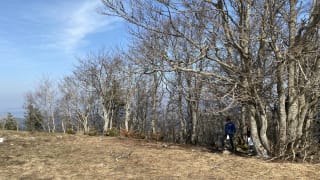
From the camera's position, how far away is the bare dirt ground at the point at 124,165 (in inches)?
343

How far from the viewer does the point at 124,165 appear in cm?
960

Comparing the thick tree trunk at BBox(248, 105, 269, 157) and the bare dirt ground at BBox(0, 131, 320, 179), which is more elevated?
the thick tree trunk at BBox(248, 105, 269, 157)

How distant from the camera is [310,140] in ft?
37.9

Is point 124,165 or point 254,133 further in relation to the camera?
point 254,133

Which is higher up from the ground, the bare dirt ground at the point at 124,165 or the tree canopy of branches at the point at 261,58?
the tree canopy of branches at the point at 261,58

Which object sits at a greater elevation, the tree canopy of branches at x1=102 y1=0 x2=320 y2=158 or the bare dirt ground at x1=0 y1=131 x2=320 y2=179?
the tree canopy of branches at x1=102 y1=0 x2=320 y2=158

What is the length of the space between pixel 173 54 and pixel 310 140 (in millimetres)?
4831

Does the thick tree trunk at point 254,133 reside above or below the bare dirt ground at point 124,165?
above

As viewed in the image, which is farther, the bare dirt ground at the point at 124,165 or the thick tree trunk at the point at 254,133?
the thick tree trunk at the point at 254,133

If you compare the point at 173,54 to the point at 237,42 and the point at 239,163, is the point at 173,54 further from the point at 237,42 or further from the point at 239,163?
the point at 239,163

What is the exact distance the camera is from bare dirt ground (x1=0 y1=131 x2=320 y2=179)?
28.6 feet

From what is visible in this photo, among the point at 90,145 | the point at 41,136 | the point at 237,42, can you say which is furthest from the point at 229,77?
the point at 41,136

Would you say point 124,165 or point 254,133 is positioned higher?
point 254,133

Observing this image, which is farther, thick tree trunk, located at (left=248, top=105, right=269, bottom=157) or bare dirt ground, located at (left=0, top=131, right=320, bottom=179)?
thick tree trunk, located at (left=248, top=105, right=269, bottom=157)
